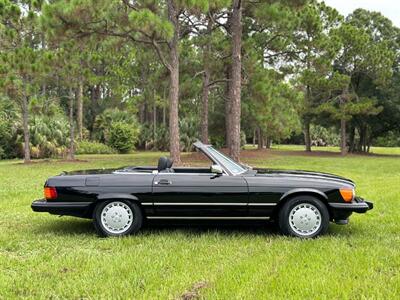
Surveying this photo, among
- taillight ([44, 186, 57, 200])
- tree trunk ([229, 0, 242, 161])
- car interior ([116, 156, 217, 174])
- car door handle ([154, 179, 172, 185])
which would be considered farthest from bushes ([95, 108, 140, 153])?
car door handle ([154, 179, 172, 185])

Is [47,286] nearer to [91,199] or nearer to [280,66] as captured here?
[91,199]

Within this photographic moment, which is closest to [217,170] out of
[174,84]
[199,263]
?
[199,263]

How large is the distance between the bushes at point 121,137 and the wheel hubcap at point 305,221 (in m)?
26.8

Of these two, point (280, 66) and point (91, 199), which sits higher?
point (280, 66)

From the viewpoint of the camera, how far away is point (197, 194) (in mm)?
5730

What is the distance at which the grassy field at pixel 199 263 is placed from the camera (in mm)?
3842

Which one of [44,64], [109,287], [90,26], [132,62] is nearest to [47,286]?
[109,287]

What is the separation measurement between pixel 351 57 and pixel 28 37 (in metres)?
19.7

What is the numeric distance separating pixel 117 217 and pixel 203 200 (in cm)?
111

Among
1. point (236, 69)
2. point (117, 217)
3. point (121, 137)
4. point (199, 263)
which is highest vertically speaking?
point (236, 69)

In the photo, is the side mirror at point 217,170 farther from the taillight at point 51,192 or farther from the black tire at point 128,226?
the taillight at point 51,192

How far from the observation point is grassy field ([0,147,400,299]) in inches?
151

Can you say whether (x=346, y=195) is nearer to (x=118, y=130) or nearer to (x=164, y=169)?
(x=164, y=169)

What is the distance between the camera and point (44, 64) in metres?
19.0
